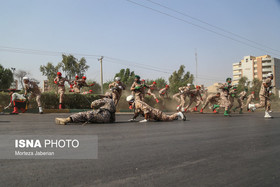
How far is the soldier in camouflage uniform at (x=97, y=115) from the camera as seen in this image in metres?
7.78

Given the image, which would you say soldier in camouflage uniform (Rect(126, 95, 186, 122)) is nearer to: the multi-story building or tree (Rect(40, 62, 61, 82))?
tree (Rect(40, 62, 61, 82))

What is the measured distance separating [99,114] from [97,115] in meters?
0.08

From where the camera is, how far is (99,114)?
831cm

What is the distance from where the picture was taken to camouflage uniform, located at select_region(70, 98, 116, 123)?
7.86 m

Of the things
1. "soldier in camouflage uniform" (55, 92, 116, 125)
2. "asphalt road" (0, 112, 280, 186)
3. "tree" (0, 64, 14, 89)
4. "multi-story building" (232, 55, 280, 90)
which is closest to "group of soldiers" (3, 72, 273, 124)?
"soldier in camouflage uniform" (55, 92, 116, 125)

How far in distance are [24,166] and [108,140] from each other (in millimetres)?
2082

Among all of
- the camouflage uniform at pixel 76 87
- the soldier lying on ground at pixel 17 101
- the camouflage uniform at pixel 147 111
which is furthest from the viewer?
the camouflage uniform at pixel 76 87

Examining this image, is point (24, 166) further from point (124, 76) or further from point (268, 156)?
point (124, 76)

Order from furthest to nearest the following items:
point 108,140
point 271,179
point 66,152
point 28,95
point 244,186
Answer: point 28,95, point 108,140, point 66,152, point 271,179, point 244,186

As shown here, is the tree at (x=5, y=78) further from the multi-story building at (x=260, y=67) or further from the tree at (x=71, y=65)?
the multi-story building at (x=260, y=67)

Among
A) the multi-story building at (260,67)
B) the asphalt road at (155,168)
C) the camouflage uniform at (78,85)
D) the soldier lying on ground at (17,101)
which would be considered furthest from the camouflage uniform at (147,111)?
the multi-story building at (260,67)

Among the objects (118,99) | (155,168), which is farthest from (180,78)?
(155,168)

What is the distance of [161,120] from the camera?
9.89m

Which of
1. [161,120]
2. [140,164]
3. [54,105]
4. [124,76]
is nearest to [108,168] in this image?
[140,164]
